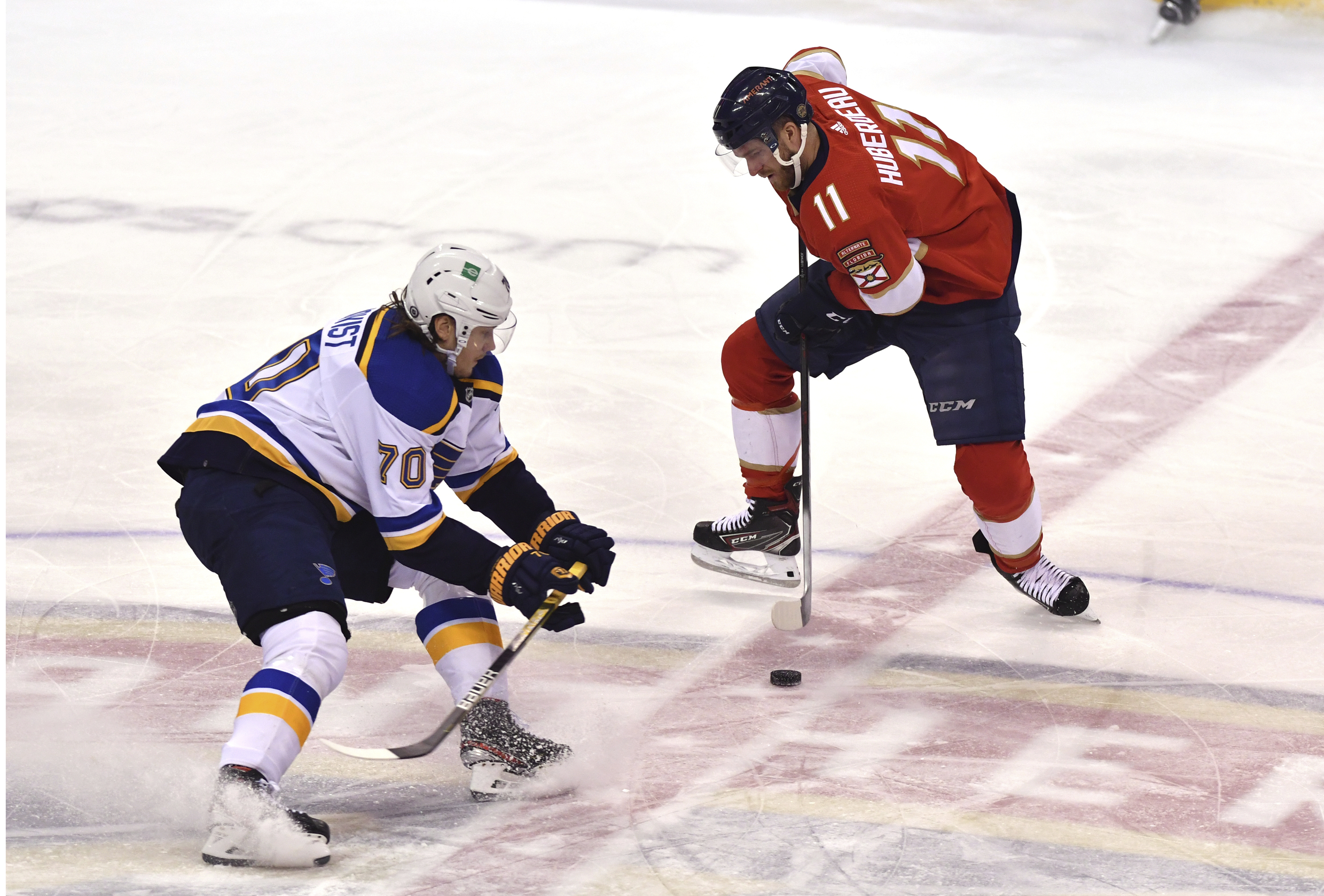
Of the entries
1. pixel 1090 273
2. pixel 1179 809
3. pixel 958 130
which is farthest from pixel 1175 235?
pixel 1179 809

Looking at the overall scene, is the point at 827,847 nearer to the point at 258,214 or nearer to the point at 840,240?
the point at 840,240

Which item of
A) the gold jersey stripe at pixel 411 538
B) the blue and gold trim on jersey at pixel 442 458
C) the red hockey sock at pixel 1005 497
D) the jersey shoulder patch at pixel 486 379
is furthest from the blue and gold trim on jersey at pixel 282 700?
the red hockey sock at pixel 1005 497

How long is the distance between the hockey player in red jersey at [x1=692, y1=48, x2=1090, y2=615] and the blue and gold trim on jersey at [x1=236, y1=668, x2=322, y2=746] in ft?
5.08

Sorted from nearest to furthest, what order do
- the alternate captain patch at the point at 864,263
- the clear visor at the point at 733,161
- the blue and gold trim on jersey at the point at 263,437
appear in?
the blue and gold trim on jersey at the point at 263,437 → the alternate captain patch at the point at 864,263 → the clear visor at the point at 733,161

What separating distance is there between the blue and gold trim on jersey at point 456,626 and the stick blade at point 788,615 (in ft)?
2.72

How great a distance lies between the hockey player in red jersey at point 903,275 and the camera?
3.65m

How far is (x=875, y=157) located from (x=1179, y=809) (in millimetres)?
1562

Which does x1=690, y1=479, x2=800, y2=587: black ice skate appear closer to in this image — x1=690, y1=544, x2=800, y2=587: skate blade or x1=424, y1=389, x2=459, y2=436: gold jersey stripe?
x1=690, y1=544, x2=800, y2=587: skate blade

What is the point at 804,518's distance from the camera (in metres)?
4.08

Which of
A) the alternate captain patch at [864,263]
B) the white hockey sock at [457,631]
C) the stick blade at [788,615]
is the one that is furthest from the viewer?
the stick blade at [788,615]

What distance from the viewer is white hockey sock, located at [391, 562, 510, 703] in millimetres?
3254

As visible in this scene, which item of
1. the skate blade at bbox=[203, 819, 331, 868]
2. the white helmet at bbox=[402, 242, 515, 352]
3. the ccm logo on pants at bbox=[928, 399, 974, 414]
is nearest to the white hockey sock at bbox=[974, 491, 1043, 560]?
the ccm logo on pants at bbox=[928, 399, 974, 414]

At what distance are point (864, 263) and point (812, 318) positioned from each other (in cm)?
39

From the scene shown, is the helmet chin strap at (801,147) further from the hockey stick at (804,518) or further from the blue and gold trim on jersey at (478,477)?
the blue and gold trim on jersey at (478,477)
